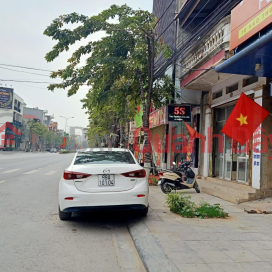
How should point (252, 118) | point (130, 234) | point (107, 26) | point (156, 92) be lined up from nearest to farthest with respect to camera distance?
point (130, 234) < point (252, 118) < point (107, 26) < point (156, 92)

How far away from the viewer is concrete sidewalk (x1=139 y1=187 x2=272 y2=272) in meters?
3.63

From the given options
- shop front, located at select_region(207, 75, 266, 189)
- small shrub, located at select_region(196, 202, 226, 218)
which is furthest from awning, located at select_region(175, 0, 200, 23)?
small shrub, located at select_region(196, 202, 226, 218)

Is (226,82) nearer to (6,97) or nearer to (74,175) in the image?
(74,175)

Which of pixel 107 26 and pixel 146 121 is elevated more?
pixel 107 26

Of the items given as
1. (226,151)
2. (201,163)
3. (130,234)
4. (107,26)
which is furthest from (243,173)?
(107,26)

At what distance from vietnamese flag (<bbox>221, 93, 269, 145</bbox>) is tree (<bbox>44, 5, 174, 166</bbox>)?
4.77 metres

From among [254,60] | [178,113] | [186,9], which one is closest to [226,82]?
[178,113]

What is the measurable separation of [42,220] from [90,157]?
1.60 metres

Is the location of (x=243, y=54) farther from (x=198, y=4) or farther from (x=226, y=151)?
(x=198, y=4)

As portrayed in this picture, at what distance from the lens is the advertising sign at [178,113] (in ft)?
44.9

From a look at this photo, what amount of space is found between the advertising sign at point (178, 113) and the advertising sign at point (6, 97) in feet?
215

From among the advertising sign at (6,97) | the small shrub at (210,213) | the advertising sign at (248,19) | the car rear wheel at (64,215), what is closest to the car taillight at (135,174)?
the car rear wheel at (64,215)

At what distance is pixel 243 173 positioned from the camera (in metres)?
10.0

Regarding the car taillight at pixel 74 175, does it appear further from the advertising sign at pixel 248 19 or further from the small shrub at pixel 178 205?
the advertising sign at pixel 248 19
